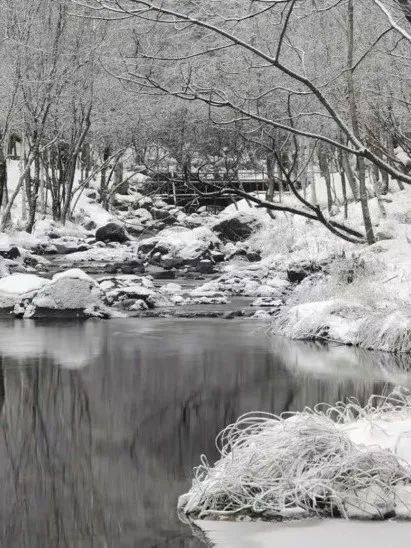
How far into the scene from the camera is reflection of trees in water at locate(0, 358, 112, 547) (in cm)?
553

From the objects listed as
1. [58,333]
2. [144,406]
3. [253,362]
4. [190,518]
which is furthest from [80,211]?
[190,518]

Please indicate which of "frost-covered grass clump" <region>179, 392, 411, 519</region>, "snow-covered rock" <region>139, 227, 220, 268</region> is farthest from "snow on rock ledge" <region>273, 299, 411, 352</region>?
"snow-covered rock" <region>139, 227, 220, 268</region>

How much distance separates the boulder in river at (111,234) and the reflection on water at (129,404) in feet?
63.7

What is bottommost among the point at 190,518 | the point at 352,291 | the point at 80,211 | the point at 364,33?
the point at 190,518

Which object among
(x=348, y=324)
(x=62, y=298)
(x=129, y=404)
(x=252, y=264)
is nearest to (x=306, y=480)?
(x=129, y=404)

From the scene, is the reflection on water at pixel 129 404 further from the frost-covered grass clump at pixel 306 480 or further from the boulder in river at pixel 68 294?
the boulder in river at pixel 68 294

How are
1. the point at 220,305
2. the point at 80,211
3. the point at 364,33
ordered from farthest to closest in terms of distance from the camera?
the point at 80,211 → the point at 364,33 → the point at 220,305

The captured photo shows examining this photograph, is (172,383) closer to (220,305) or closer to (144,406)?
(144,406)

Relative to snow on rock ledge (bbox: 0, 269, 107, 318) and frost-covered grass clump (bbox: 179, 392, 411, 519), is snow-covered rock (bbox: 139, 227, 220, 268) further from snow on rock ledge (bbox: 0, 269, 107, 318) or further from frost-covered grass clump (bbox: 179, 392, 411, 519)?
frost-covered grass clump (bbox: 179, 392, 411, 519)

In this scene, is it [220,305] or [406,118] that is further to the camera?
[406,118]

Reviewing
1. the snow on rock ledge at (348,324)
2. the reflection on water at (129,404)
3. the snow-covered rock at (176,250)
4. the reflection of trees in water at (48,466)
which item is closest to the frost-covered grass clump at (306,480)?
the reflection on water at (129,404)

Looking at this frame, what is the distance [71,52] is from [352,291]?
76.9 feet

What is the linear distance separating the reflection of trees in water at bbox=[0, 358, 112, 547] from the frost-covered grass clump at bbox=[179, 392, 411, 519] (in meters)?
0.73

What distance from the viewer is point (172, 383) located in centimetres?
1062
